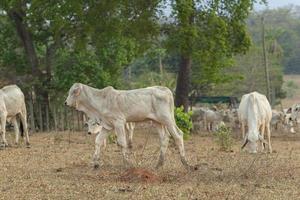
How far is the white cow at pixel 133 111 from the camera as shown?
11.8m

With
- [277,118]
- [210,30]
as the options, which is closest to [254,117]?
[210,30]

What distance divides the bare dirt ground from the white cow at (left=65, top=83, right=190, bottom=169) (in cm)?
50

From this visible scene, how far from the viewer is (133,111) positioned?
11.8 m

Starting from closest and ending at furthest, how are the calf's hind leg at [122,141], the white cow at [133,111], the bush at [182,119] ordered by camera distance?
the calf's hind leg at [122,141] → the white cow at [133,111] → the bush at [182,119]

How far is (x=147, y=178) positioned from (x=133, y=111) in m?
1.99

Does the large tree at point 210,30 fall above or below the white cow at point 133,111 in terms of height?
above

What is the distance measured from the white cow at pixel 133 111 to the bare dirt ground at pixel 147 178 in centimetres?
50

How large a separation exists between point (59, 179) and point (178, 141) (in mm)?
2362

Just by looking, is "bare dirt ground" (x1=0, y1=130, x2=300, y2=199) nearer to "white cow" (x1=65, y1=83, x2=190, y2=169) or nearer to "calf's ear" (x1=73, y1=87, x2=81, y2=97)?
"white cow" (x1=65, y1=83, x2=190, y2=169)

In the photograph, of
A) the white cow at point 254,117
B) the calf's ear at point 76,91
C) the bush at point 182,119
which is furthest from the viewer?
the bush at point 182,119

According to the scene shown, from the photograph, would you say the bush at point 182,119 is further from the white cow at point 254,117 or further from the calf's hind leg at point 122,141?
the calf's hind leg at point 122,141

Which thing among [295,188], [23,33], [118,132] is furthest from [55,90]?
[295,188]

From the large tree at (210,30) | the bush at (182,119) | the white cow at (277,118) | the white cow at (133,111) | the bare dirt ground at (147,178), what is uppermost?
the large tree at (210,30)

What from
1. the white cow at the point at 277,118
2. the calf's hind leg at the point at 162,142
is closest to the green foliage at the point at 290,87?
the white cow at the point at 277,118
